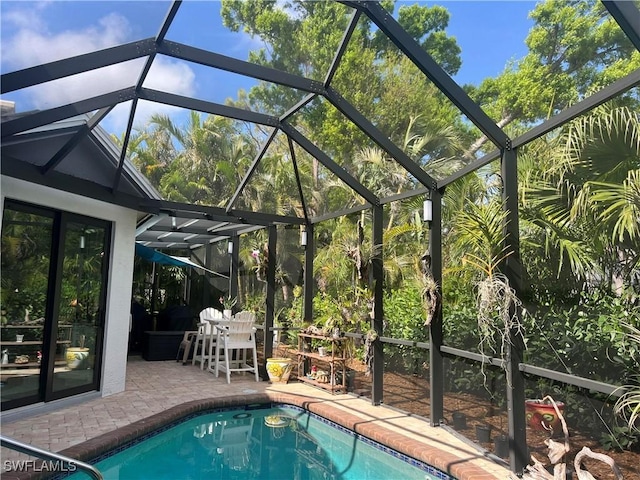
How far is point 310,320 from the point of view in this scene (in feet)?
29.9

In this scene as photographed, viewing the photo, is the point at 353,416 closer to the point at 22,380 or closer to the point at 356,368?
the point at 356,368

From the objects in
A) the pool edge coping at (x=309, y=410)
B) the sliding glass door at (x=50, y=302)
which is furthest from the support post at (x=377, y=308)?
Answer: the sliding glass door at (x=50, y=302)

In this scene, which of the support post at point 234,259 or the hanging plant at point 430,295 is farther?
the support post at point 234,259

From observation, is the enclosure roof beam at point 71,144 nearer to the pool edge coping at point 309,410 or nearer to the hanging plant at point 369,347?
the pool edge coping at point 309,410

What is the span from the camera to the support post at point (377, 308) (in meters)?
6.95

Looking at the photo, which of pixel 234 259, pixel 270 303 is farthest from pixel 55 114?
pixel 234 259

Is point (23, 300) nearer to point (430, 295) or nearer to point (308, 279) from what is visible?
point (308, 279)

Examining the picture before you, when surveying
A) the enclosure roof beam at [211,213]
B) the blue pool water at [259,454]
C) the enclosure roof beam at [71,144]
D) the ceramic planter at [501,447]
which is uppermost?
the enclosure roof beam at [71,144]

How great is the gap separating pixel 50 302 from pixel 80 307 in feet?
1.81

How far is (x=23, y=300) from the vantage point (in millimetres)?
5965

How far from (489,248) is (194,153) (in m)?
14.3

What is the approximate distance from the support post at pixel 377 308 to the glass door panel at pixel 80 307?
4.32 m

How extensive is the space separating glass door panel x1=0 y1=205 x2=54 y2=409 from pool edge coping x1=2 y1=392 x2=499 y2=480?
1.64 m

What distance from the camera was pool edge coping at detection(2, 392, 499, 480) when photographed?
4.35 metres
